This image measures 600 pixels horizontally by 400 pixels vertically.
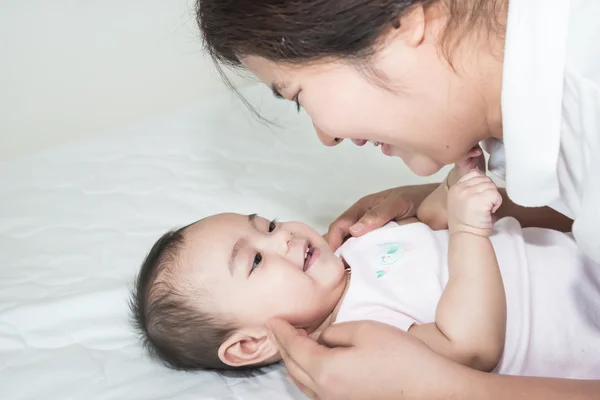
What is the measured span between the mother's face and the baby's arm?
0.28 feet

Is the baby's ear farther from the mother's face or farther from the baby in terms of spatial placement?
the mother's face

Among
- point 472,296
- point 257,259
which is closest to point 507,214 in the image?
point 472,296

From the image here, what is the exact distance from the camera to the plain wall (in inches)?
66.8

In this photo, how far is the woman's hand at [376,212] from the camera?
1.23 metres

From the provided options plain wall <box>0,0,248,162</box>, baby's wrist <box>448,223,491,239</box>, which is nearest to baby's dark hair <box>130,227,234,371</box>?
baby's wrist <box>448,223,491,239</box>

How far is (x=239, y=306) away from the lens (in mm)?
1092

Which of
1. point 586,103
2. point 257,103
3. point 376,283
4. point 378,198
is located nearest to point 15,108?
point 257,103

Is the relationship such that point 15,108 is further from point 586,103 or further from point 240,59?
point 586,103

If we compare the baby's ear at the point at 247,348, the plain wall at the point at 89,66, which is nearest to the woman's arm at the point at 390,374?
the baby's ear at the point at 247,348

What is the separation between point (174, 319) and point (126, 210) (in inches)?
17.8

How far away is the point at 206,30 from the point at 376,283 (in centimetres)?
46

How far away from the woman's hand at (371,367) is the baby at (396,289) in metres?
0.09

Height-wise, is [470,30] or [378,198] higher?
[470,30]

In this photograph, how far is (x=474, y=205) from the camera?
0.97 m
